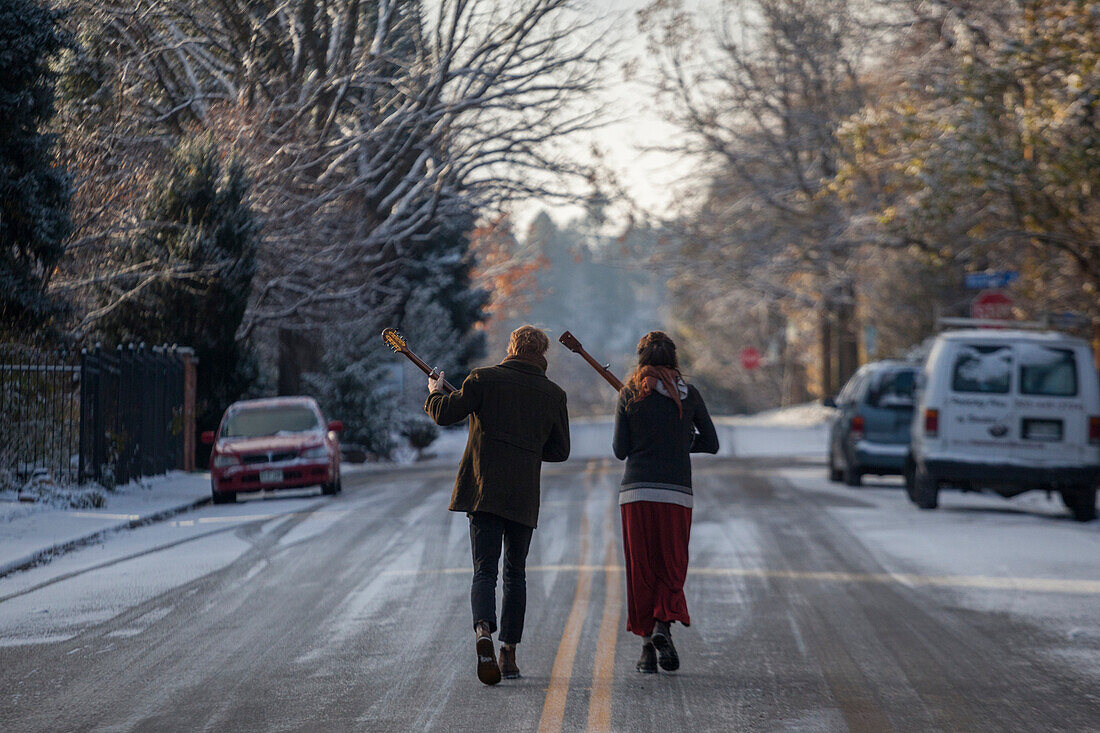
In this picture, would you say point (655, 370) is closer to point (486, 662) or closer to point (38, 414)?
point (486, 662)

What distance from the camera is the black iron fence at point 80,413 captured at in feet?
58.2

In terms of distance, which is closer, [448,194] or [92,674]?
[92,674]

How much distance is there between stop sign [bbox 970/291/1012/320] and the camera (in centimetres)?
2381

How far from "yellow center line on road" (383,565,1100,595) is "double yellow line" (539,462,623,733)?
18.2 inches

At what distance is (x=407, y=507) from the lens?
18.3 metres

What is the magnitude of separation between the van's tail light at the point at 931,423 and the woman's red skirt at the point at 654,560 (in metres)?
10.2

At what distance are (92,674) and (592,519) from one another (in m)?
9.20

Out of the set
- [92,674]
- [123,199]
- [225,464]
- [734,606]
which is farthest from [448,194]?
[92,674]

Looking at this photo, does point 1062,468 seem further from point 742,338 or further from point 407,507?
point 742,338

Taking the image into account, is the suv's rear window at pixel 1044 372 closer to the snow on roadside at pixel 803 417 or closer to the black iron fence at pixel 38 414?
the black iron fence at pixel 38 414

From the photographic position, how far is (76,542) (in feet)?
46.8

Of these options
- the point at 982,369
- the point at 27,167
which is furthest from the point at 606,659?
the point at 27,167

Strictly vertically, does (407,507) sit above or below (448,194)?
below

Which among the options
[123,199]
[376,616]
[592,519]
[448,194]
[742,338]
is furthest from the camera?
[742,338]
